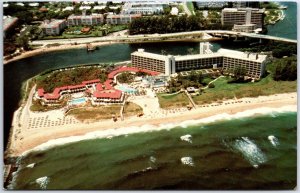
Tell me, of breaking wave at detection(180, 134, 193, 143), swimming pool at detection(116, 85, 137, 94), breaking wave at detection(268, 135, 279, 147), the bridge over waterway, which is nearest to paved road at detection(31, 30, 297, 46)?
the bridge over waterway

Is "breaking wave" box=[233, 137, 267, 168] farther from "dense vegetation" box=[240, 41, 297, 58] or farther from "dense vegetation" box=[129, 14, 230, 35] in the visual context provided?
"dense vegetation" box=[129, 14, 230, 35]

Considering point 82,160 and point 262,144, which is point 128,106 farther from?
point 262,144

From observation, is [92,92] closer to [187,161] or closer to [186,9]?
[187,161]

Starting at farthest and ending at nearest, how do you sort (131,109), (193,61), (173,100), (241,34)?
(241,34)
(193,61)
(173,100)
(131,109)

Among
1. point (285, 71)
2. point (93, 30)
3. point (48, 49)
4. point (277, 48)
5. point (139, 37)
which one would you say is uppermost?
point (93, 30)

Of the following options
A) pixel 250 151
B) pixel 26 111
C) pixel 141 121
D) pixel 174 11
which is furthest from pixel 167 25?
pixel 250 151

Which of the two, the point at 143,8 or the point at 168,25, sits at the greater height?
the point at 143,8
